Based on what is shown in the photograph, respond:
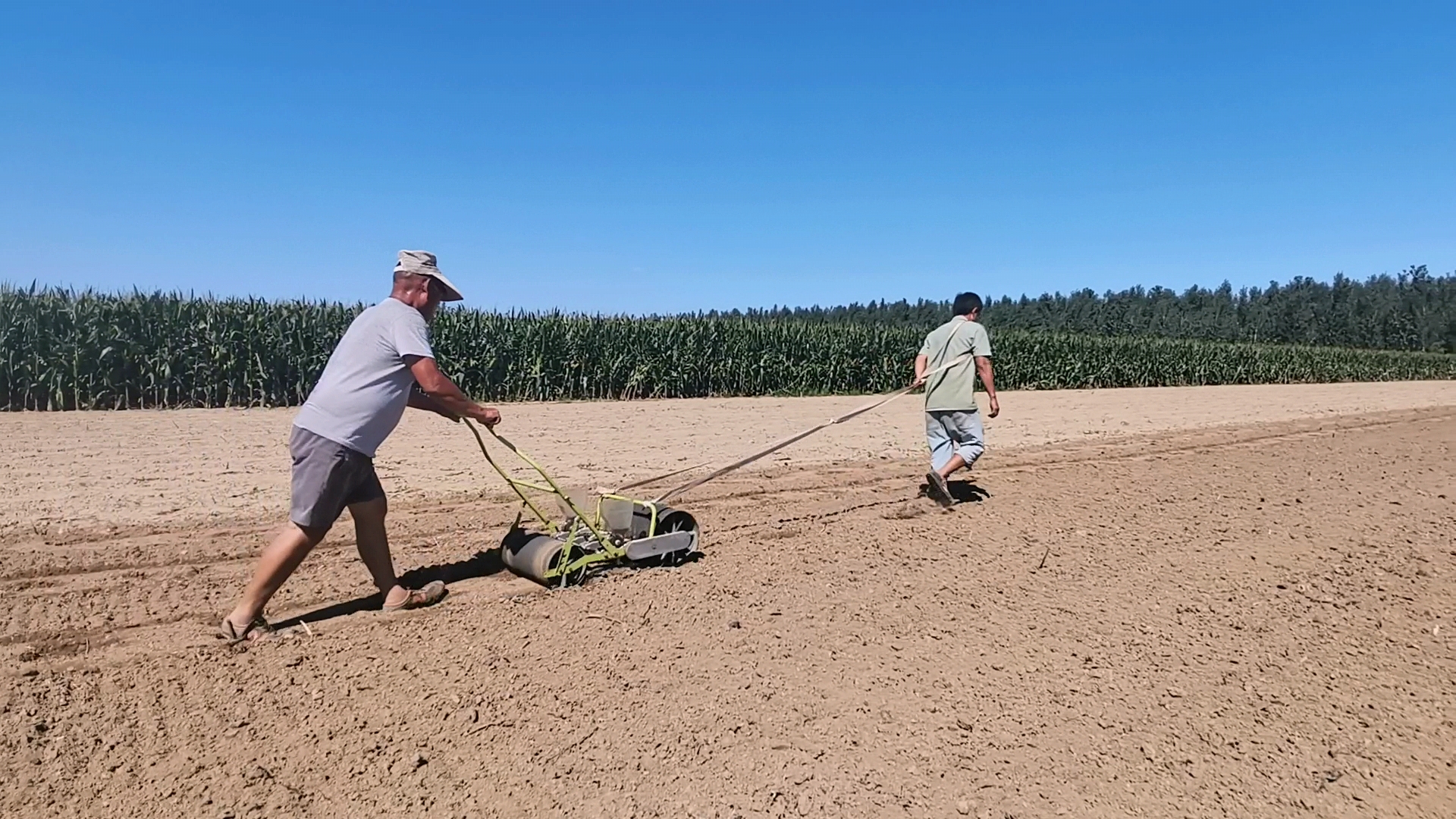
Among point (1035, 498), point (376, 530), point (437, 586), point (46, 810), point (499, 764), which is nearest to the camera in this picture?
point (46, 810)

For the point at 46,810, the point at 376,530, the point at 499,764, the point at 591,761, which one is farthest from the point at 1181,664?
the point at 46,810

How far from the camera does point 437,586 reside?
5.14m

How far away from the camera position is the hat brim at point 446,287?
4680 millimetres

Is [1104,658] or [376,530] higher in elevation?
[376,530]

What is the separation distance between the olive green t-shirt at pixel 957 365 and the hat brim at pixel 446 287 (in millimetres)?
4309

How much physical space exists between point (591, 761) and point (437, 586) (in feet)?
7.01

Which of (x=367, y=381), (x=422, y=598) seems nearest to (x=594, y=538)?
(x=422, y=598)

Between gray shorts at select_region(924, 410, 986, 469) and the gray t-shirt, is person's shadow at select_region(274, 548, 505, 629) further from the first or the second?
gray shorts at select_region(924, 410, 986, 469)

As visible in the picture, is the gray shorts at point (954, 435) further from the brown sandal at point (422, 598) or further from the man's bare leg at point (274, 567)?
the man's bare leg at point (274, 567)

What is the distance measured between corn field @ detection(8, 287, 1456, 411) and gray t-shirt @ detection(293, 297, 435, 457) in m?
16.5

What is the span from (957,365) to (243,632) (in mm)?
5690

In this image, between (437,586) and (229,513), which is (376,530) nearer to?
(437,586)

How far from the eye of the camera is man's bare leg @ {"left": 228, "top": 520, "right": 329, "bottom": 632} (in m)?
4.37

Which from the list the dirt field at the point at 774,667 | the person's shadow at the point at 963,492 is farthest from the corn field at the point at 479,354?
the person's shadow at the point at 963,492
